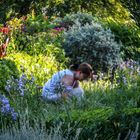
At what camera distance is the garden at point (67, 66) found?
17.6ft

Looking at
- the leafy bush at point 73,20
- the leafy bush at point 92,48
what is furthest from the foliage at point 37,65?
the leafy bush at point 73,20

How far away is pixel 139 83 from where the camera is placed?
8.75 m

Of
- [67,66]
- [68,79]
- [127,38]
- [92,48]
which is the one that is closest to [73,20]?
[127,38]

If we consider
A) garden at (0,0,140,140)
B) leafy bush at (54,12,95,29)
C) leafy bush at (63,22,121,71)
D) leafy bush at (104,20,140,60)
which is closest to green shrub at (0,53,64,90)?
garden at (0,0,140,140)

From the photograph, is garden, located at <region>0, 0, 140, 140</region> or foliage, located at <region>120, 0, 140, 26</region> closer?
garden, located at <region>0, 0, 140, 140</region>

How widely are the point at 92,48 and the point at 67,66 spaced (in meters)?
1.27

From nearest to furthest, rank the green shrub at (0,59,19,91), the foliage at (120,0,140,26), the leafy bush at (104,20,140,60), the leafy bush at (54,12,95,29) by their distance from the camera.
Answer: the green shrub at (0,59,19,91), the leafy bush at (104,20,140,60), the leafy bush at (54,12,95,29), the foliage at (120,0,140,26)

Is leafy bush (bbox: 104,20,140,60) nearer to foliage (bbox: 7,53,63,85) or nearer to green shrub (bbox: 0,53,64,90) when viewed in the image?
green shrub (bbox: 0,53,64,90)

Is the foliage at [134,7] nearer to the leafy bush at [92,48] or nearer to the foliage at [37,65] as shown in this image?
the leafy bush at [92,48]

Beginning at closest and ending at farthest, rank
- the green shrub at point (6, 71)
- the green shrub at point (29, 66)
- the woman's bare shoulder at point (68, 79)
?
the woman's bare shoulder at point (68, 79) → the green shrub at point (6, 71) → the green shrub at point (29, 66)

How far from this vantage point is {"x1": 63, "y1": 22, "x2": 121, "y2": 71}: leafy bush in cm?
1266

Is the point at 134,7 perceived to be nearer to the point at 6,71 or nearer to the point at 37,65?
the point at 37,65

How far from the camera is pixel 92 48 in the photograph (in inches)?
503

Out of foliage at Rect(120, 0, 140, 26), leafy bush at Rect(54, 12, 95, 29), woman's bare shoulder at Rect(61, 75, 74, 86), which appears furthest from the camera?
foliage at Rect(120, 0, 140, 26)
